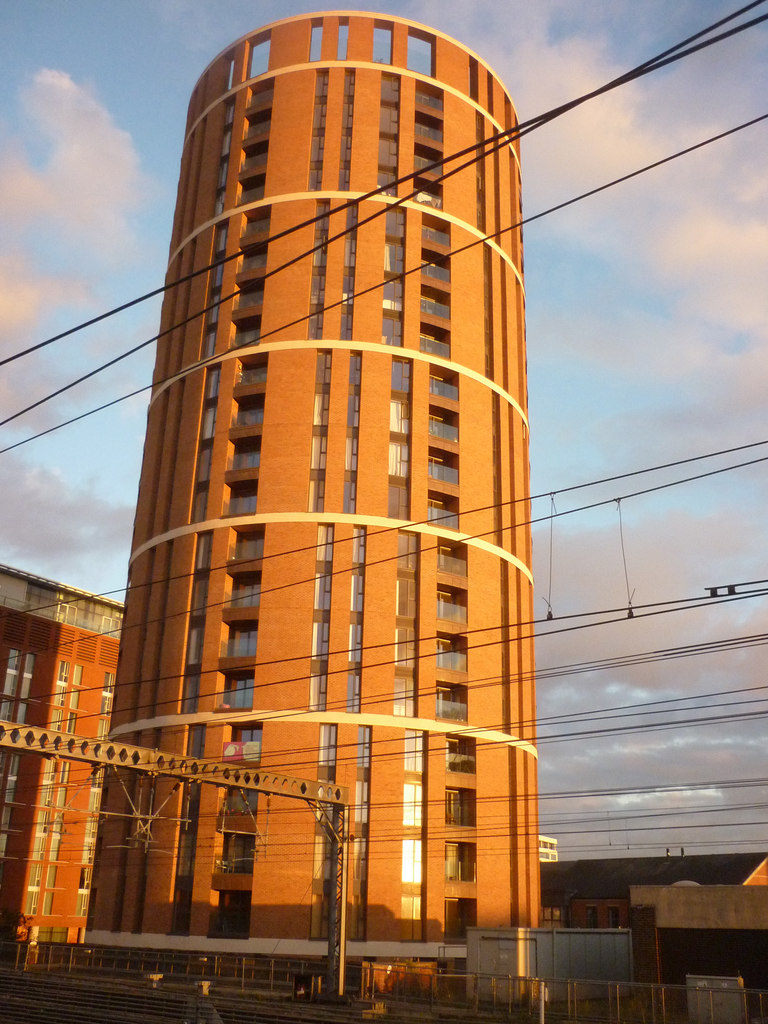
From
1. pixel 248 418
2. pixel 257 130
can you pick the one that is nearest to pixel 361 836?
pixel 248 418

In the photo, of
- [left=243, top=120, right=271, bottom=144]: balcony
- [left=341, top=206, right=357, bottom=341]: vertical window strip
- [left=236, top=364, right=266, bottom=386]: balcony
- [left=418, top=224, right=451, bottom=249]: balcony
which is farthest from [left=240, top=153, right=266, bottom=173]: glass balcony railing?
[left=236, top=364, right=266, bottom=386]: balcony

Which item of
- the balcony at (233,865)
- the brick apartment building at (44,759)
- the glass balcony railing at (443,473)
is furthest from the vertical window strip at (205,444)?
the brick apartment building at (44,759)

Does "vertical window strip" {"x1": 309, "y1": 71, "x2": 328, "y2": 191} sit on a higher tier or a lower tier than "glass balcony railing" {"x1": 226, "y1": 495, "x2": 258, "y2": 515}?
higher

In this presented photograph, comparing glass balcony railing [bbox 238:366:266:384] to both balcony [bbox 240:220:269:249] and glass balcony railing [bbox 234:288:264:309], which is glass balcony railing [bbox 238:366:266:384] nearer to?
glass balcony railing [bbox 234:288:264:309]

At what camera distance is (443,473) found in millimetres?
61562

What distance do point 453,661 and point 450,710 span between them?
294 centimetres

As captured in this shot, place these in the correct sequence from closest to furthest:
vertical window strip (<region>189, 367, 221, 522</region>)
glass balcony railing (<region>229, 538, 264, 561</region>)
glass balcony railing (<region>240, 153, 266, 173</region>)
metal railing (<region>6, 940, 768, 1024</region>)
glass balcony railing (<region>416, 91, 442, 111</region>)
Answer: metal railing (<region>6, 940, 768, 1024</region>) < glass balcony railing (<region>229, 538, 264, 561</region>) < vertical window strip (<region>189, 367, 221, 522</region>) < glass balcony railing (<region>240, 153, 266, 173</region>) < glass balcony railing (<region>416, 91, 442, 111</region>)

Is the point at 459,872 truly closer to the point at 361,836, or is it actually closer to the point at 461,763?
the point at 461,763

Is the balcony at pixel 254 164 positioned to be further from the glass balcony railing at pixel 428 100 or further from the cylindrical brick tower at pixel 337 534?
the glass balcony railing at pixel 428 100

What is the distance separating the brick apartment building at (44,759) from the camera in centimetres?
8200

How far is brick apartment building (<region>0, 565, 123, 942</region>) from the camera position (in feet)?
269

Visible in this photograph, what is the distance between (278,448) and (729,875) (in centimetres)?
4963

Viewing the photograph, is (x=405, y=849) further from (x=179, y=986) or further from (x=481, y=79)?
(x=481, y=79)

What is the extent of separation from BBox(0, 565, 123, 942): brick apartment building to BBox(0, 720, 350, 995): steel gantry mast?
46.0 meters
